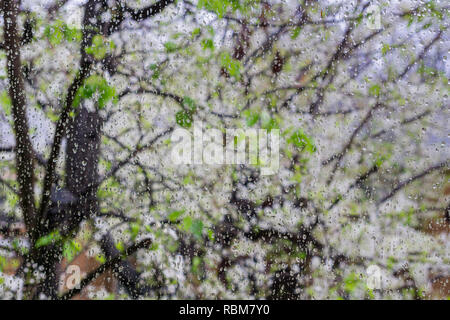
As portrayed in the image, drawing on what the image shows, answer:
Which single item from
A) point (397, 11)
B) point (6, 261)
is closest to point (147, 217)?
point (6, 261)

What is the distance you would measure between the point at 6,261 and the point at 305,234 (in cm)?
73

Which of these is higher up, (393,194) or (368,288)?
(393,194)

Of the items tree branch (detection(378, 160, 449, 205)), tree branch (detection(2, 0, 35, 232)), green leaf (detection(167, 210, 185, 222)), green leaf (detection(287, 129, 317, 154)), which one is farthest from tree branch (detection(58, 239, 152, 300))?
tree branch (detection(378, 160, 449, 205))

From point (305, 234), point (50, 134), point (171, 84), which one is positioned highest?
point (171, 84)

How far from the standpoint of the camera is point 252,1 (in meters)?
0.85

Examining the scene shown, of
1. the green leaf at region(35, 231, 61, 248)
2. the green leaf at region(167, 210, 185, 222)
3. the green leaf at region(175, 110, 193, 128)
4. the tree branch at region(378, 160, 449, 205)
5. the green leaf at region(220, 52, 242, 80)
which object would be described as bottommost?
the green leaf at region(35, 231, 61, 248)

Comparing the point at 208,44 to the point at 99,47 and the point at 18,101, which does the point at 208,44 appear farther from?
the point at 18,101

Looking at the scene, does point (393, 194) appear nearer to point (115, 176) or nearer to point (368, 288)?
point (368, 288)

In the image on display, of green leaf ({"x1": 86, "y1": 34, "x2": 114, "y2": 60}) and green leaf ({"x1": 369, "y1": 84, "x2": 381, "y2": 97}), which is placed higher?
green leaf ({"x1": 86, "y1": 34, "x2": 114, "y2": 60})

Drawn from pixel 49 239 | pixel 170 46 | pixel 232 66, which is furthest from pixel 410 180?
pixel 49 239

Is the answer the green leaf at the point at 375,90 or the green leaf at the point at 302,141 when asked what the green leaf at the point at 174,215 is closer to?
the green leaf at the point at 302,141

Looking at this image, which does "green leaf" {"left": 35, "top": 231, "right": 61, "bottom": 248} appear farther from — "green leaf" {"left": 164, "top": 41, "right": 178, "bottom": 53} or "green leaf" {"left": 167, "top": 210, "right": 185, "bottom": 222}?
"green leaf" {"left": 164, "top": 41, "right": 178, "bottom": 53}

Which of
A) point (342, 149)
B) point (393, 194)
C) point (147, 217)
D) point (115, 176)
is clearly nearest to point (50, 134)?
point (115, 176)
